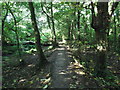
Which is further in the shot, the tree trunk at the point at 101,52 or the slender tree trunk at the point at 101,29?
the tree trunk at the point at 101,52

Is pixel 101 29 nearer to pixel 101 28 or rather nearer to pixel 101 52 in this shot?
pixel 101 28

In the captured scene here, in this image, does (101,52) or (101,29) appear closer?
(101,29)

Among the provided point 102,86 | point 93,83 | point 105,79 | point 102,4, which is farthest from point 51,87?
point 102,4

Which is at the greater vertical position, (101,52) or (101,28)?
(101,28)

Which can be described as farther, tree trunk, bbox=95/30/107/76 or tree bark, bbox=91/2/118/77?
tree trunk, bbox=95/30/107/76

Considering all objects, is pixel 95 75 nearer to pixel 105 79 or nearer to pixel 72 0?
pixel 105 79

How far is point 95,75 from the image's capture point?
5.82 meters

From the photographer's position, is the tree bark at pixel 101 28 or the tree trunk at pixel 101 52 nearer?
the tree bark at pixel 101 28

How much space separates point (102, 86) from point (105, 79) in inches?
29.6

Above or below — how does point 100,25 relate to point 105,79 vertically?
above

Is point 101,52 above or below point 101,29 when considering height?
below

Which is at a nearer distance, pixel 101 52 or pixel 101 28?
pixel 101 28

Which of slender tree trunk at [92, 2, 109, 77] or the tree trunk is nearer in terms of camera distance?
slender tree trunk at [92, 2, 109, 77]

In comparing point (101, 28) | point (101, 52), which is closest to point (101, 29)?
point (101, 28)
